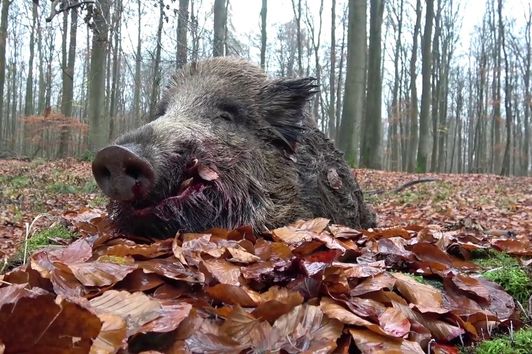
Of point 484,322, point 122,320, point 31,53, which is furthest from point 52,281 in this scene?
point 31,53

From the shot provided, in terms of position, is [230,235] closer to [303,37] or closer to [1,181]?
[1,181]

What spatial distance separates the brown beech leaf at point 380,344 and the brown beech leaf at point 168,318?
19.6 inches

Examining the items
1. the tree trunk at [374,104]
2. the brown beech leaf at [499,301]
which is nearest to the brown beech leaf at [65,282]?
the brown beech leaf at [499,301]

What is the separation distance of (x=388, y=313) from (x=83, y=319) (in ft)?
3.21

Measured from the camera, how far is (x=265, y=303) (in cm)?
155

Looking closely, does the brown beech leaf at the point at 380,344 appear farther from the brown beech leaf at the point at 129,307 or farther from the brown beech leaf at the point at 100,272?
the brown beech leaf at the point at 100,272

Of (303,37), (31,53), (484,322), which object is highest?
(303,37)

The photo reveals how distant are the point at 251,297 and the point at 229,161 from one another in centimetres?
153

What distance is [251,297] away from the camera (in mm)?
1679

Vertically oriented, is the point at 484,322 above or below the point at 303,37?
below

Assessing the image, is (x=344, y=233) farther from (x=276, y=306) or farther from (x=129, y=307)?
(x=129, y=307)

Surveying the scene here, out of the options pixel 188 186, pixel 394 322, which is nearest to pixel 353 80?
pixel 188 186

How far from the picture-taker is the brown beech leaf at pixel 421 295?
1855 mm

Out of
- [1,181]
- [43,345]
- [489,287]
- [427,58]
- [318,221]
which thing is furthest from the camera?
[427,58]
